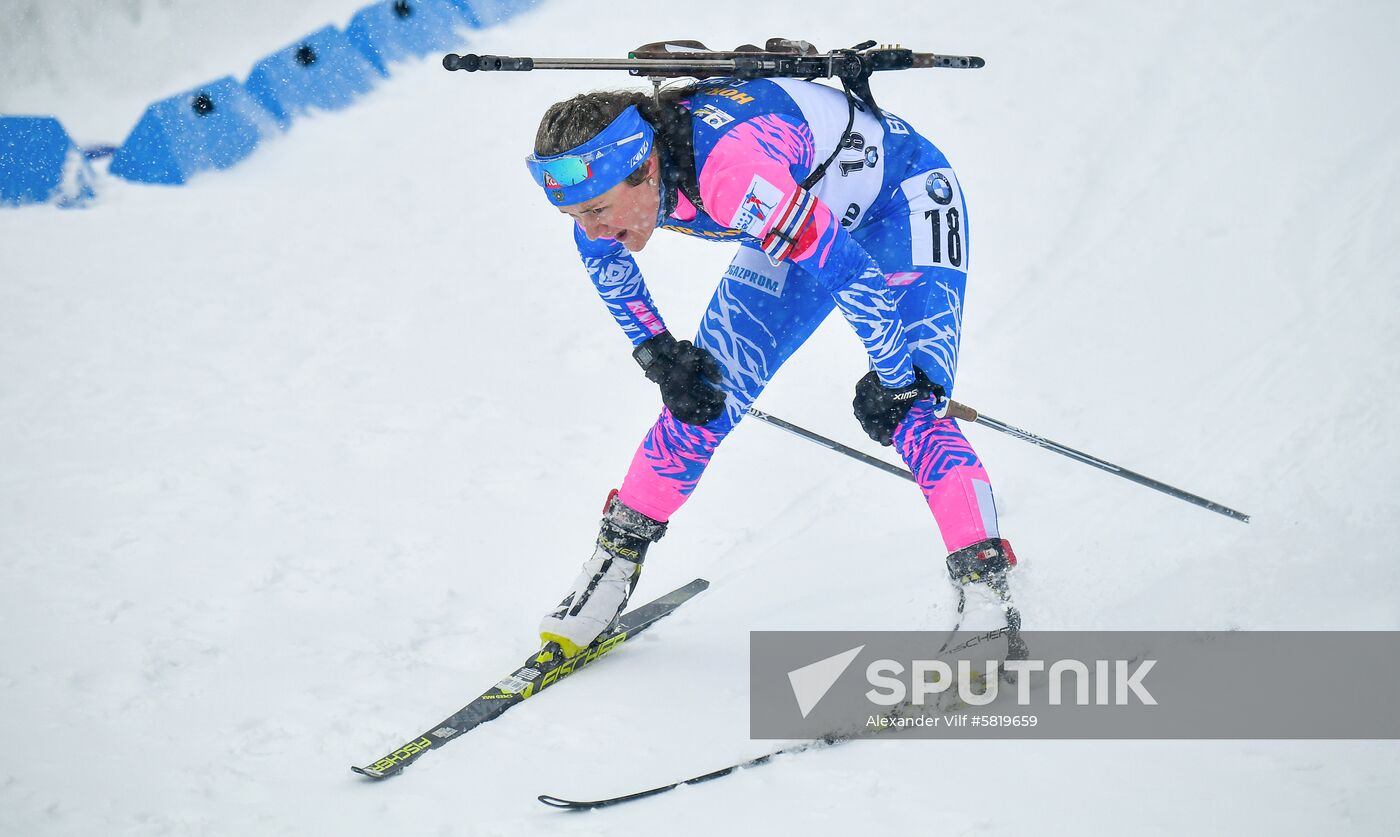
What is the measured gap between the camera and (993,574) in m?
2.97

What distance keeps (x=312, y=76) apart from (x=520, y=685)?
260 inches

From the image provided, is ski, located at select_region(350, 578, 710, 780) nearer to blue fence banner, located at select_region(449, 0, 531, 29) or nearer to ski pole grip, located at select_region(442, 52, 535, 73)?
ski pole grip, located at select_region(442, 52, 535, 73)

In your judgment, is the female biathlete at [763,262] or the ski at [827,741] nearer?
the ski at [827,741]

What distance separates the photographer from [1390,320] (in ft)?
16.7

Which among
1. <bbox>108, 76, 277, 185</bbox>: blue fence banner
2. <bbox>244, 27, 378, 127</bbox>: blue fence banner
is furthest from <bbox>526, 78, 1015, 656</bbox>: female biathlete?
<bbox>244, 27, 378, 127</bbox>: blue fence banner

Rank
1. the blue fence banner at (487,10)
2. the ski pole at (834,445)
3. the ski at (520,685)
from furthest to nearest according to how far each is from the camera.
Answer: the blue fence banner at (487,10), the ski pole at (834,445), the ski at (520,685)

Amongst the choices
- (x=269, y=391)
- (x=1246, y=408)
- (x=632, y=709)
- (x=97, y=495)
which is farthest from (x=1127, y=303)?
(x=97, y=495)

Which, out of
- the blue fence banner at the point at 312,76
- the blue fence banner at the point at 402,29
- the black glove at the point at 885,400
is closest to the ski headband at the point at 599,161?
the black glove at the point at 885,400

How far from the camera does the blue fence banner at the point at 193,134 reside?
7.39m

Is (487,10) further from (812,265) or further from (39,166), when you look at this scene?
(812,265)

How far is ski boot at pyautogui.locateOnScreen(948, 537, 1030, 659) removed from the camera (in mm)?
2975

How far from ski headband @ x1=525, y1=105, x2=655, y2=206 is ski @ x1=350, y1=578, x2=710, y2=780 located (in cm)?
140

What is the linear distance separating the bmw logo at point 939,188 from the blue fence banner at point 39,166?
6113mm

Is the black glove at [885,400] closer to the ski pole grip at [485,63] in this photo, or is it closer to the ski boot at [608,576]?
the ski boot at [608,576]
